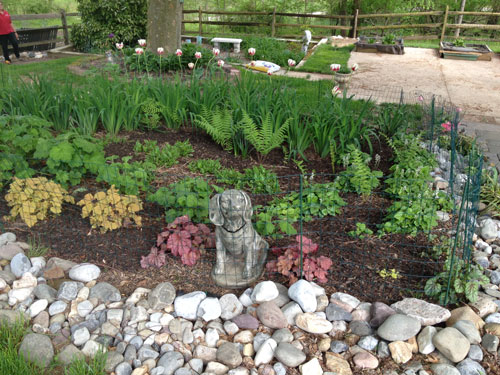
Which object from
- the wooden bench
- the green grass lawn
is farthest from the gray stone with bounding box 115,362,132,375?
the wooden bench

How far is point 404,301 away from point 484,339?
0.48 meters

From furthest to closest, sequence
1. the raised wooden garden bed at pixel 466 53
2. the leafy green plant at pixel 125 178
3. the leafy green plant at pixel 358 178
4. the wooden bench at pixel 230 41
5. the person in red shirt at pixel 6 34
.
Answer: the wooden bench at pixel 230 41
the raised wooden garden bed at pixel 466 53
the person in red shirt at pixel 6 34
the leafy green plant at pixel 358 178
the leafy green plant at pixel 125 178

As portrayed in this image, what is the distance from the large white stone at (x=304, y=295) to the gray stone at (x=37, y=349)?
148 centimetres

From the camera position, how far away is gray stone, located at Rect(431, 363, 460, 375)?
95.7 inches

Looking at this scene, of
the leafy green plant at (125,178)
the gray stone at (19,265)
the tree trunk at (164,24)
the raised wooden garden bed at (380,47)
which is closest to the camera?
the gray stone at (19,265)

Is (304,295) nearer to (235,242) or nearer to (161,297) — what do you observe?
(235,242)

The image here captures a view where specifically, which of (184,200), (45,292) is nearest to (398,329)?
(184,200)

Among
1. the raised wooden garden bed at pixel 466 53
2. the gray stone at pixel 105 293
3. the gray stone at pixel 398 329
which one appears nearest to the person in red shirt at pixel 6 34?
the gray stone at pixel 105 293

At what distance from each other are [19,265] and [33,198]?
570 millimetres

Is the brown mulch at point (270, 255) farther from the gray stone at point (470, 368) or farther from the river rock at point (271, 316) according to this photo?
the gray stone at point (470, 368)

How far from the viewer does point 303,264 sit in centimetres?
305

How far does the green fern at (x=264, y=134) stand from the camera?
14.5ft

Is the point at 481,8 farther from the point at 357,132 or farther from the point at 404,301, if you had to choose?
the point at 404,301

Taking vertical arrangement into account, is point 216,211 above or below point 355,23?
below
